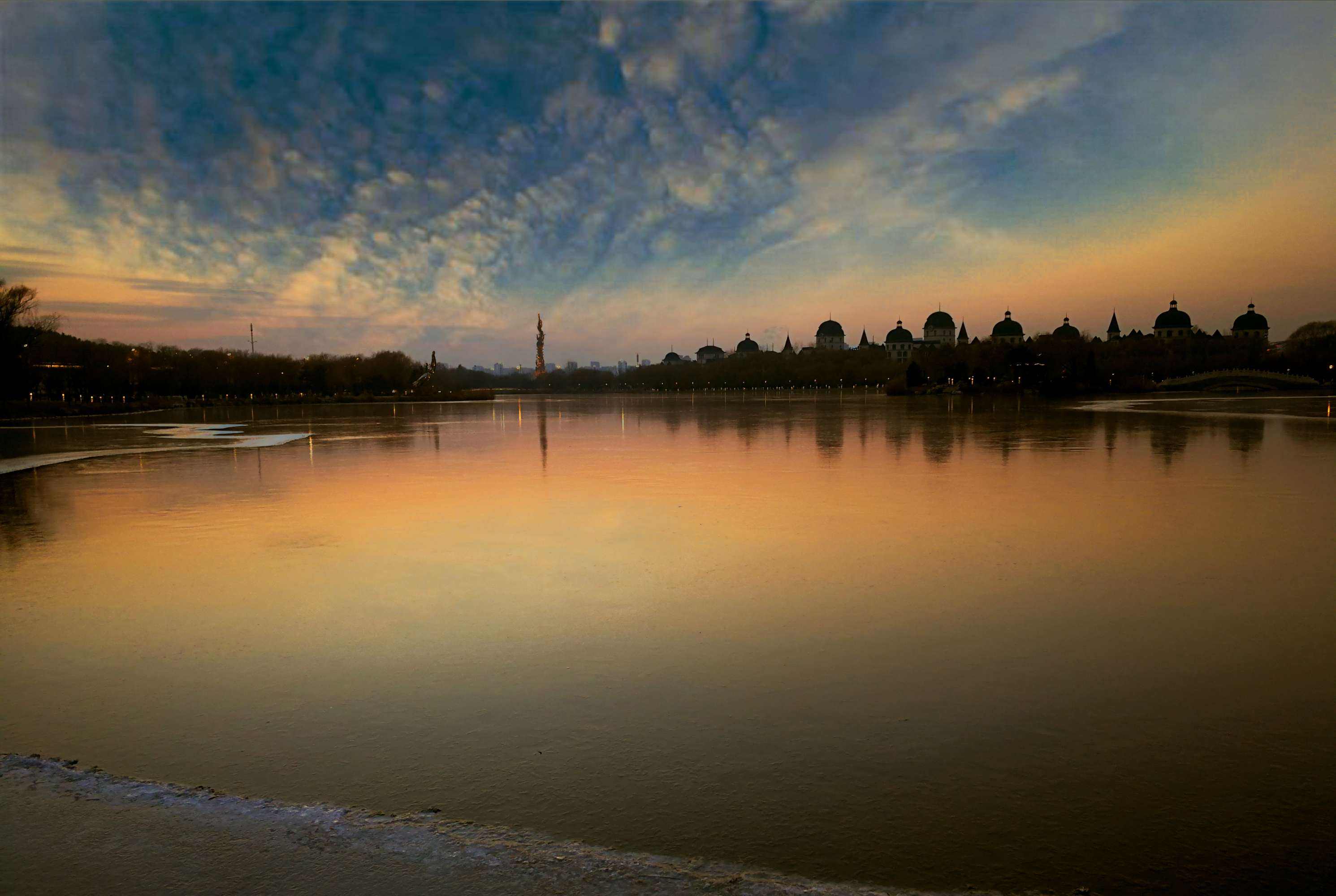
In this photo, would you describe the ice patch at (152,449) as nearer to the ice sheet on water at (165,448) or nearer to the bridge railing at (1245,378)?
the ice sheet on water at (165,448)

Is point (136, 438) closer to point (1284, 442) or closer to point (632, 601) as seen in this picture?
point (632, 601)

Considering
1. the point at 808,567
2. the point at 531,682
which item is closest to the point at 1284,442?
the point at 808,567

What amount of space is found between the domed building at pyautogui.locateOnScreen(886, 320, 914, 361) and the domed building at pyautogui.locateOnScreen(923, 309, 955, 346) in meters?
3.52

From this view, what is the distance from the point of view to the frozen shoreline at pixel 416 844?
11.0 ft

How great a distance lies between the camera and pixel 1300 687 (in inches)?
209

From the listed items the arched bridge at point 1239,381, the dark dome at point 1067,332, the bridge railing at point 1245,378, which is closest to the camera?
the bridge railing at point 1245,378

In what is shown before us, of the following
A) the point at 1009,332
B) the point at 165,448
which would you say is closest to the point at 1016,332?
the point at 1009,332

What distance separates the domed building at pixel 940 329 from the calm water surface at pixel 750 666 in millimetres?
181738

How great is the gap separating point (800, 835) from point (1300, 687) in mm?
3932

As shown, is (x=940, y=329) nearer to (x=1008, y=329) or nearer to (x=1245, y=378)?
(x=1008, y=329)

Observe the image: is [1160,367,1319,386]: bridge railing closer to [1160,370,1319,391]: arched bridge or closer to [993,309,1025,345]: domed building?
[1160,370,1319,391]: arched bridge

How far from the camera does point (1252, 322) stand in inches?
5935

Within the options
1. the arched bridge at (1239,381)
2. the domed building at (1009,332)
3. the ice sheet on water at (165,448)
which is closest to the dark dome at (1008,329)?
the domed building at (1009,332)

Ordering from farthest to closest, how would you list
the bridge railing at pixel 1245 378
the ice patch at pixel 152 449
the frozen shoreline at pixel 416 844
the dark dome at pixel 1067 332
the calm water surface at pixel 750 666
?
the dark dome at pixel 1067 332, the bridge railing at pixel 1245 378, the ice patch at pixel 152 449, the calm water surface at pixel 750 666, the frozen shoreline at pixel 416 844
